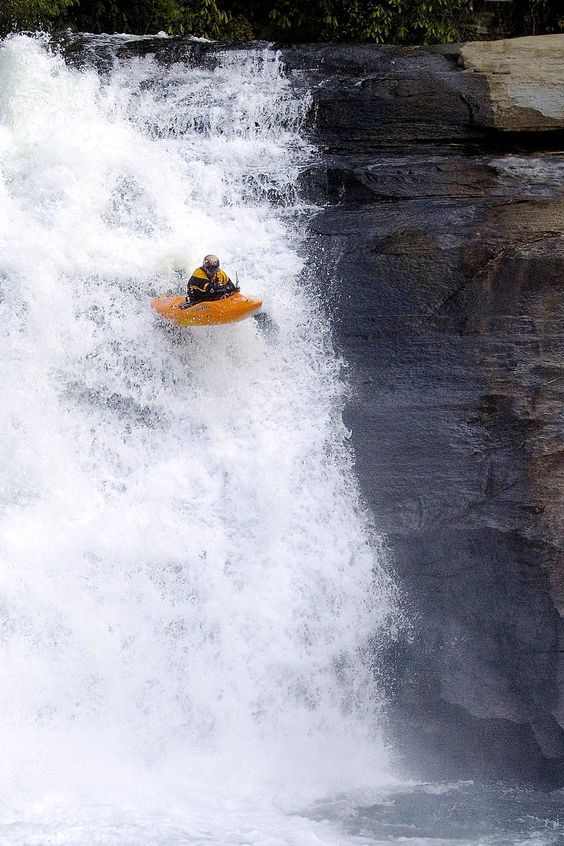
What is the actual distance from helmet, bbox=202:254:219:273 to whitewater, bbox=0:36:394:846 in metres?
0.78

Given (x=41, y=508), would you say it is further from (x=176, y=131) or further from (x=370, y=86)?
(x=370, y=86)

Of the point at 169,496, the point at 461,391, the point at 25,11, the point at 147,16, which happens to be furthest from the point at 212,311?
the point at 147,16

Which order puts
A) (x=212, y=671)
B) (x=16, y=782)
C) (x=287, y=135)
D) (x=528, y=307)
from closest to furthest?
(x=16, y=782)
(x=212, y=671)
(x=528, y=307)
(x=287, y=135)

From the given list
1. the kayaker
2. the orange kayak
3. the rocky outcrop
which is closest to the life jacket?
the kayaker

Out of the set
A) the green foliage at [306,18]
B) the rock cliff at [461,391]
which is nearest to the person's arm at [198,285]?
the rock cliff at [461,391]

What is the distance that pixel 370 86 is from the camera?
34.8 ft

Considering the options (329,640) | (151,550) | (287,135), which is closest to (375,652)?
(329,640)

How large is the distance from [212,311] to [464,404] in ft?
8.50

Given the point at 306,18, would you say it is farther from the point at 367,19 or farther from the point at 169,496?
the point at 169,496

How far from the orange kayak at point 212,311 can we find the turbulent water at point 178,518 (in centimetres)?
42

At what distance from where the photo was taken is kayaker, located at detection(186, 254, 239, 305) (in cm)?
890

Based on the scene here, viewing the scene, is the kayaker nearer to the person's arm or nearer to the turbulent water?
the person's arm

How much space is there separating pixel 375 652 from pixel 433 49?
7106 millimetres

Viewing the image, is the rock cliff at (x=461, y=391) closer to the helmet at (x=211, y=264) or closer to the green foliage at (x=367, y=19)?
the helmet at (x=211, y=264)
